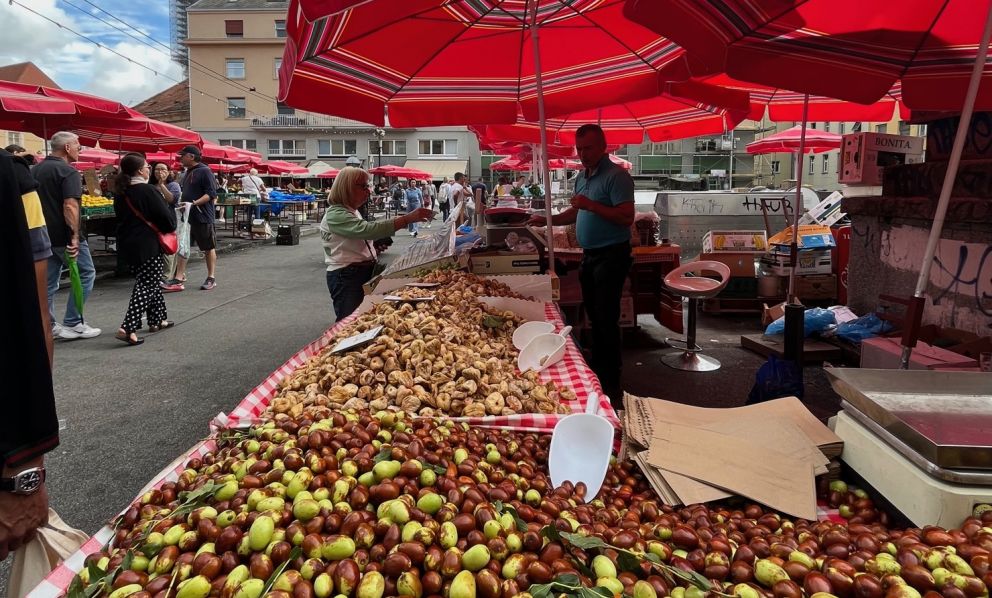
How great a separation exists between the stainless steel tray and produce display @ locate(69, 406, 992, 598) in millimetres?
197

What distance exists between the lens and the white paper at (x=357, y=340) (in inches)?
123

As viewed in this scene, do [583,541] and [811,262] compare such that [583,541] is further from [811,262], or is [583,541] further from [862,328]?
[811,262]

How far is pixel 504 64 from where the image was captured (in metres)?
5.26

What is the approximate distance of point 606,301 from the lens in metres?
5.05

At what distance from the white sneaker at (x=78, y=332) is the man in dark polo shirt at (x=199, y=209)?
301 cm

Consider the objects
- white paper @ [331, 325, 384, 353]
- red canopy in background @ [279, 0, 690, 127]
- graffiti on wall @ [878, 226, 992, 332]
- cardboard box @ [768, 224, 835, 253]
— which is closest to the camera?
white paper @ [331, 325, 384, 353]

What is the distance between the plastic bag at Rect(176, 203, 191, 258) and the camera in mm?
9836

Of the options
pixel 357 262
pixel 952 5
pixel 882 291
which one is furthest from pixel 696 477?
pixel 882 291

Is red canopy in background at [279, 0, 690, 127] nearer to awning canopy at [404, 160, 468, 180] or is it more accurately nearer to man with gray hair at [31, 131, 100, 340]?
man with gray hair at [31, 131, 100, 340]

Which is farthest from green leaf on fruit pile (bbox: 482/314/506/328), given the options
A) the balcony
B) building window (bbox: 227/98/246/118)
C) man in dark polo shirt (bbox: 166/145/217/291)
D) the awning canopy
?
building window (bbox: 227/98/246/118)

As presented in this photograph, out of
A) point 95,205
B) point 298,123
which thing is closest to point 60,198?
point 95,205

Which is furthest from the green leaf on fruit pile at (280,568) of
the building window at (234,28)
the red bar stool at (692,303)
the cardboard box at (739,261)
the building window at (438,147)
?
the building window at (234,28)

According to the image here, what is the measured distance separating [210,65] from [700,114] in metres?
59.9

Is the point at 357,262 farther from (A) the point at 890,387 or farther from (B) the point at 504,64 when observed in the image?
(A) the point at 890,387
